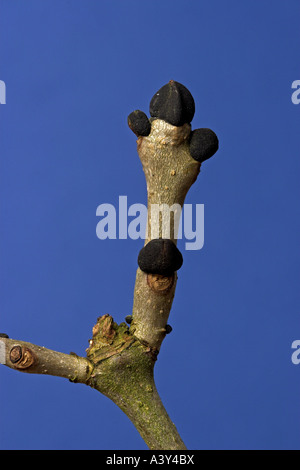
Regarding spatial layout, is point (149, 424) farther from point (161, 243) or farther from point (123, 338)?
point (161, 243)

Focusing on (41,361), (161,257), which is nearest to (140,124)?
(161,257)

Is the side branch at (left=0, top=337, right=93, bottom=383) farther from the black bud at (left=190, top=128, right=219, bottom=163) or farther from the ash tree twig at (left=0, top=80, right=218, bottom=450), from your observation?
the black bud at (left=190, top=128, right=219, bottom=163)

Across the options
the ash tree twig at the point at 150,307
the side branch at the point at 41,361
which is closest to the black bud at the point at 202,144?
the ash tree twig at the point at 150,307

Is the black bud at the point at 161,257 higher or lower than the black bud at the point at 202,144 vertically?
lower

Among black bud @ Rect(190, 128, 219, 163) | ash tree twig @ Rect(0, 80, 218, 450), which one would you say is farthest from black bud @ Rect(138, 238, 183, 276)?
black bud @ Rect(190, 128, 219, 163)

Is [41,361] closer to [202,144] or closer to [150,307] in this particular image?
[150,307]

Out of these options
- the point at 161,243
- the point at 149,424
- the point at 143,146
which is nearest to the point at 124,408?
the point at 149,424

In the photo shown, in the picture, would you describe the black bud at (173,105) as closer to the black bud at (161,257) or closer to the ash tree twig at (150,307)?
the ash tree twig at (150,307)
